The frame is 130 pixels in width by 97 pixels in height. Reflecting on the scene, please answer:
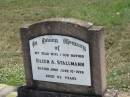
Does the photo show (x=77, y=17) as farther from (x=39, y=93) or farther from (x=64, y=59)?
(x=64, y=59)

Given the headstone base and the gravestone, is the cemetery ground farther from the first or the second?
the gravestone

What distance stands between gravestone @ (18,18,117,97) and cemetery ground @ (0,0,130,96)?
1.34 m

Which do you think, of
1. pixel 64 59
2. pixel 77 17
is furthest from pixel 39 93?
pixel 77 17

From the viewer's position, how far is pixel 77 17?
10.9 metres

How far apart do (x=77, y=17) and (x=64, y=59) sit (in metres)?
5.66

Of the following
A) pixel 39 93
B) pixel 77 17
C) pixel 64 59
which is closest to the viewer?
pixel 64 59

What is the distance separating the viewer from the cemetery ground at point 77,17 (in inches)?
288

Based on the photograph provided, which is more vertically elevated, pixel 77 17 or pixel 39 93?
pixel 77 17

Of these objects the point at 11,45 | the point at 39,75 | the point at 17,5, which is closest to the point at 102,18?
the point at 11,45

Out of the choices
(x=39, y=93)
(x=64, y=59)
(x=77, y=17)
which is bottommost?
(x=39, y=93)

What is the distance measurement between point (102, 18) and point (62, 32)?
540 centimetres

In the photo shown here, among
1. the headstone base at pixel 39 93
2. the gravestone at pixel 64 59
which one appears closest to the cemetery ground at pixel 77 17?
the headstone base at pixel 39 93

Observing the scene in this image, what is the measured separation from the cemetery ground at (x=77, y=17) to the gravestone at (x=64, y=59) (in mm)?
1340

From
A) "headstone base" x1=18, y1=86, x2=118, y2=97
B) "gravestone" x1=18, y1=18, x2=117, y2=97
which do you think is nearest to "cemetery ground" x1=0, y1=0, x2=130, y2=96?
"headstone base" x1=18, y1=86, x2=118, y2=97
